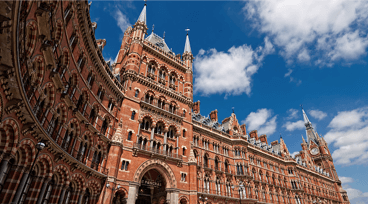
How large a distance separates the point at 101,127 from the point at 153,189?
13.1 meters

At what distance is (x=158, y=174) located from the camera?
98.1ft

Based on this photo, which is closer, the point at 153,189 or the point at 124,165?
the point at 124,165

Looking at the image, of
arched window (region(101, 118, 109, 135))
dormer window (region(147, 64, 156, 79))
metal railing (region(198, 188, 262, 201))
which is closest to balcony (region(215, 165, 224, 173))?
metal railing (region(198, 188, 262, 201))

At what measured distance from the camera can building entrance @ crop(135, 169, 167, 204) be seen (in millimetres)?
28000

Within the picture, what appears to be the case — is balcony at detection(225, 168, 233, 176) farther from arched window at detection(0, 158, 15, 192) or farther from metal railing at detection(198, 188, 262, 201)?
arched window at detection(0, 158, 15, 192)

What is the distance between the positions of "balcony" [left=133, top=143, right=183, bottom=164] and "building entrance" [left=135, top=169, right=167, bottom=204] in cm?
316

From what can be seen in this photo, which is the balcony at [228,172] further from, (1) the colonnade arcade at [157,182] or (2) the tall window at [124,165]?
(2) the tall window at [124,165]

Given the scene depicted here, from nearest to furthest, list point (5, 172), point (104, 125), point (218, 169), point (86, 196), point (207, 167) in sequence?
point (5, 172) < point (86, 196) < point (104, 125) < point (207, 167) < point (218, 169)

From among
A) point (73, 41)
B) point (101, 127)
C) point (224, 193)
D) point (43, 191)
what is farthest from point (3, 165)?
point (224, 193)

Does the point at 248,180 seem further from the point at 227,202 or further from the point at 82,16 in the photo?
the point at 82,16

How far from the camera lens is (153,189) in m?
30.1

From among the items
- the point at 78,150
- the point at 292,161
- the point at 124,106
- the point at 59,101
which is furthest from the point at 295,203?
the point at 59,101

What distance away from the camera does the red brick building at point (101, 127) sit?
38.5ft

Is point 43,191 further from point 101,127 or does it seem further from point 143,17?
point 143,17
